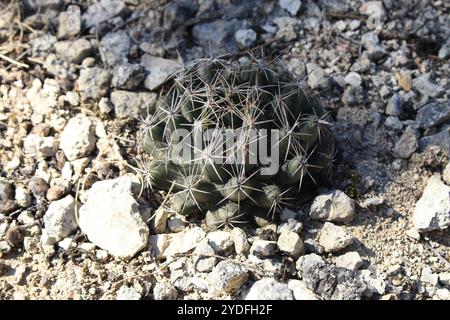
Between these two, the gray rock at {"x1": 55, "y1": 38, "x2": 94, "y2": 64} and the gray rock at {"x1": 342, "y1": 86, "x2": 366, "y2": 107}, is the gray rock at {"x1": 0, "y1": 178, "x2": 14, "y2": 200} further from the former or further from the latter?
the gray rock at {"x1": 342, "y1": 86, "x2": 366, "y2": 107}

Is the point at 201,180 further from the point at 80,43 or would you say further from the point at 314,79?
the point at 80,43

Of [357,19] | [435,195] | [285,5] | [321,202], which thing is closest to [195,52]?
[285,5]

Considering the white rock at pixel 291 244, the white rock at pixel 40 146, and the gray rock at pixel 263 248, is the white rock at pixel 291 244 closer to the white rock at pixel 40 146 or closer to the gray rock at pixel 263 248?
the gray rock at pixel 263 248

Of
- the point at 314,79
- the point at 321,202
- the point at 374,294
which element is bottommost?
the point at 374,294

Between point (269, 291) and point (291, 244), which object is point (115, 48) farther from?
point (269, 291)

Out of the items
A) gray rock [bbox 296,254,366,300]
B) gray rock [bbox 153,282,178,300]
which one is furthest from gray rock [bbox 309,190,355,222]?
gray rock [bbox 153,282,178,300]

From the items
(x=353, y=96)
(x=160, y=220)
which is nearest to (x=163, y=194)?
(x=160, y=220)
